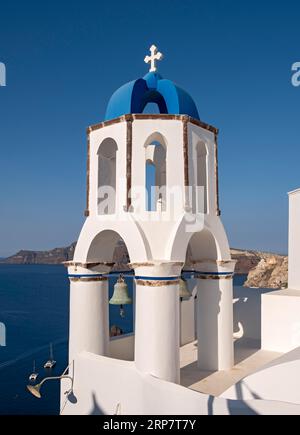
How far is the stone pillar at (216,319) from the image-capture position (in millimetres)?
10172

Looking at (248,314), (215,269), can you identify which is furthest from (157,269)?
(248,314)

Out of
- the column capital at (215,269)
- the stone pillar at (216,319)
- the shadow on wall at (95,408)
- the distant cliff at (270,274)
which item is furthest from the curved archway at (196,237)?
the distant cliff at (270,274)

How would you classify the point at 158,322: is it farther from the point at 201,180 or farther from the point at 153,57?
the point at 153,57

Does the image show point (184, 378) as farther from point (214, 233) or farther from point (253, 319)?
point (253, 319)

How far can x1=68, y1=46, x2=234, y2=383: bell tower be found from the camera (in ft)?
27.4

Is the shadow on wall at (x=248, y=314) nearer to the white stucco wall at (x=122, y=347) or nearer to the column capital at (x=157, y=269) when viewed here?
the white stucco wall at (x=122, y=347)

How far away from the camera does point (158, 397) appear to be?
7.19 meters

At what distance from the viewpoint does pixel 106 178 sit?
10.8 meters

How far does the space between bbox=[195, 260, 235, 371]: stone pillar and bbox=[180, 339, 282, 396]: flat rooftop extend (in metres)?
0.30

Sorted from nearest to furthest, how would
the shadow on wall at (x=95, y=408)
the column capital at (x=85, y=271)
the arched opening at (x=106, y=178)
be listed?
the shadow on wall at (x=95, y=408) < the column capital at (x=85, y=271) < the arched opening at (x=106, y=178)

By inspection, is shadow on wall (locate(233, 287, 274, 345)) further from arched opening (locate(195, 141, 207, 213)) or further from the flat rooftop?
arched opening (locate(195, 141, 207, 213))

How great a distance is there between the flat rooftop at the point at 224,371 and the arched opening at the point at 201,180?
397 centimetres

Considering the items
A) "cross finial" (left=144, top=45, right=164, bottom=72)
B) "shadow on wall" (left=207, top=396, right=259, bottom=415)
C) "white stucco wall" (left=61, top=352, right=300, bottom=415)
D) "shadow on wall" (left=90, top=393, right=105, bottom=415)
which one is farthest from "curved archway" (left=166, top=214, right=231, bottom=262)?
"cross finial" (left=144, top=45, right=164, bottom=72)
